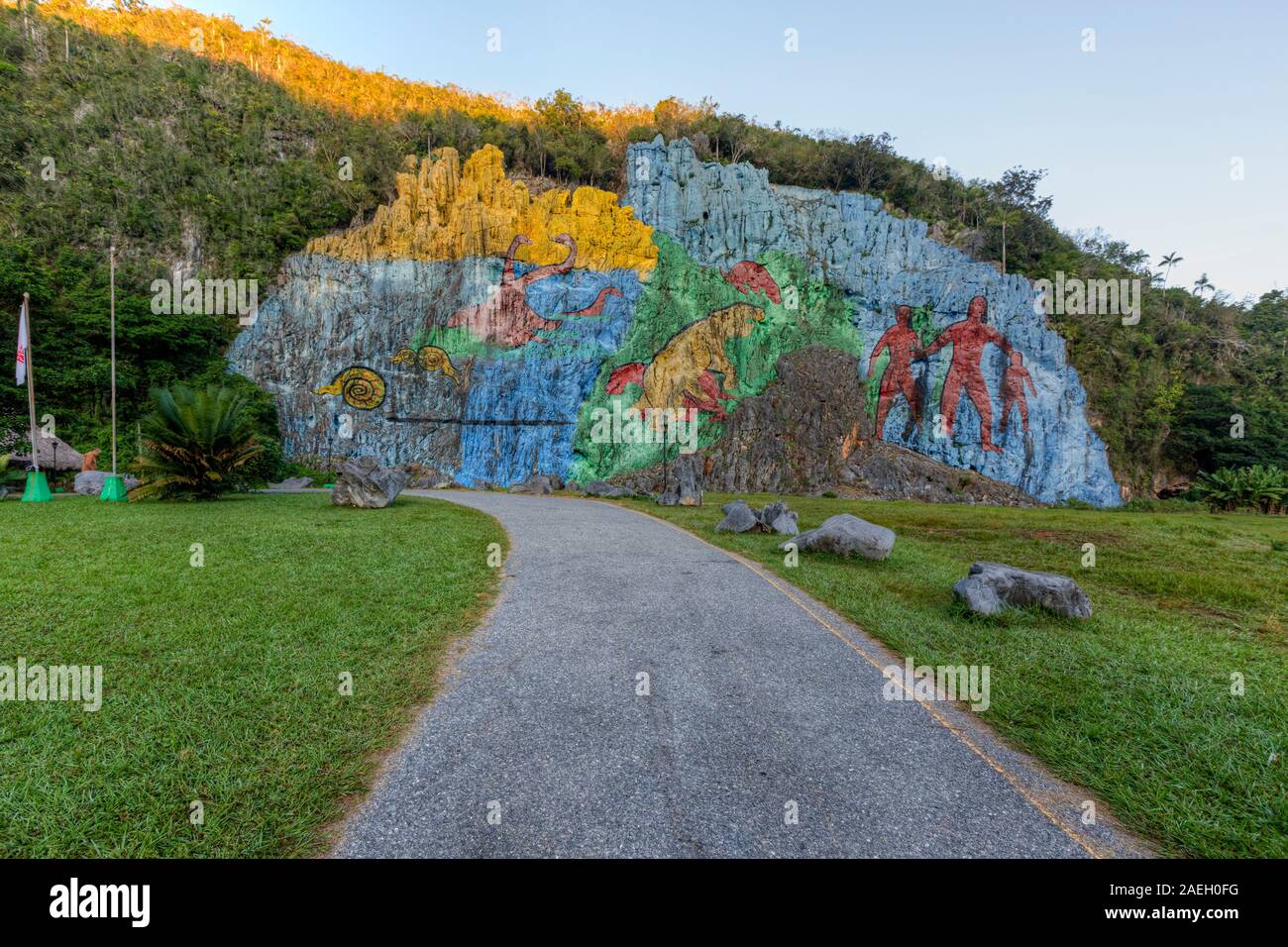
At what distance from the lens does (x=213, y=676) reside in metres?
3.40

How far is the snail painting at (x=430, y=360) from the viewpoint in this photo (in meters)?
28.3

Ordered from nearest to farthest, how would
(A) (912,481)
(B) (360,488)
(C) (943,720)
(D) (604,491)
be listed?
(C) (943,720)
(B) (360,488)
(D) (604,491)
(A) (912,481)

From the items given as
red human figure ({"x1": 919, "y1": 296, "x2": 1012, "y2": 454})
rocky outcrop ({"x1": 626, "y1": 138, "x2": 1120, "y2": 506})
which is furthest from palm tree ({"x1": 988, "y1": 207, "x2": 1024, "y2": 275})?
red human figure ({"x1": 919, "y1": 296, "x2": 1012, "y2": 454})

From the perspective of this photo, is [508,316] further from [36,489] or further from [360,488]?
[36,489]

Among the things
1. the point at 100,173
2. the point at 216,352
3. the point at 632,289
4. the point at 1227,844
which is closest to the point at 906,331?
the point at 632,289

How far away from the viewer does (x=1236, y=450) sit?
30.1m

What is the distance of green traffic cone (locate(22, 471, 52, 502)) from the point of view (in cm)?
1225

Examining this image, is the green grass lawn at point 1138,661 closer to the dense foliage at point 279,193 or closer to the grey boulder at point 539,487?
the grey boulder at point 539,487

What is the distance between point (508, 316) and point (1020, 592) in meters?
28.9

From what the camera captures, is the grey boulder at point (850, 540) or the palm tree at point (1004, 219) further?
the palm tree at point (1004, 219)

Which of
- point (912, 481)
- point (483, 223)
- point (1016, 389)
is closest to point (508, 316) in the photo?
point (483, 223)

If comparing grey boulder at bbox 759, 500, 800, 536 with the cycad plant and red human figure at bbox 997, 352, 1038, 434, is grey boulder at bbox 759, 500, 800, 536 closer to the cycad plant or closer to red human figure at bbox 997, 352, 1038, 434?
the cycad plant

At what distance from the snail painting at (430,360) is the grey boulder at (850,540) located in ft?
83.4

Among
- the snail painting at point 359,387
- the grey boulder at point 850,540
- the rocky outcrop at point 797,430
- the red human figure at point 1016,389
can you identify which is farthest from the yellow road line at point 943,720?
the red human figure at point 1016,389
